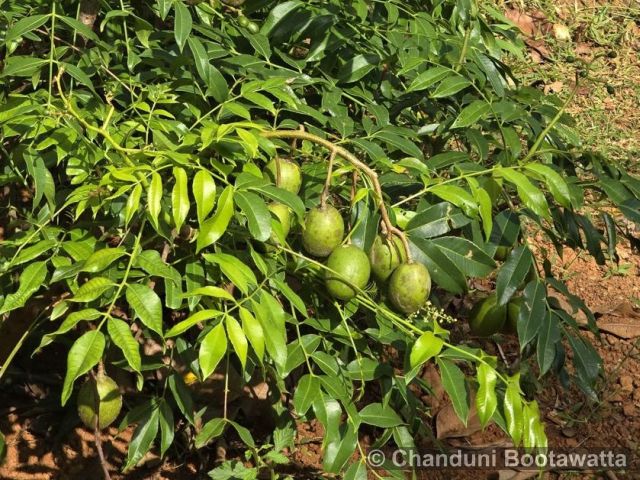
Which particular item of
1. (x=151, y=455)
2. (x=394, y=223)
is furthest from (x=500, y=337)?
(x=394, y=223)

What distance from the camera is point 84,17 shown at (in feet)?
8.38

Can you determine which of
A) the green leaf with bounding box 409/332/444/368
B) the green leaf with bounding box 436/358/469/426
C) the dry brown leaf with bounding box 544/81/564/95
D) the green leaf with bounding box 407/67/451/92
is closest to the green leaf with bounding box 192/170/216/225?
the green leaf with bounding box 409/332/444/368

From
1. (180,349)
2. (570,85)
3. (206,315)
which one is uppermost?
(206,315)

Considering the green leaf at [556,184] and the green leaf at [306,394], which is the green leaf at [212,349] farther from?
the green leaf at [556,184]

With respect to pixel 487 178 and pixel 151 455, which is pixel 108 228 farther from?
pixel 151 455

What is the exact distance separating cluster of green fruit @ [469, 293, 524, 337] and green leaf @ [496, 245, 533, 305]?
0.15 meters

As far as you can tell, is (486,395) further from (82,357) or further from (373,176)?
(82,357)

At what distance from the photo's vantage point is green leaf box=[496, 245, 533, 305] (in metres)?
2.16

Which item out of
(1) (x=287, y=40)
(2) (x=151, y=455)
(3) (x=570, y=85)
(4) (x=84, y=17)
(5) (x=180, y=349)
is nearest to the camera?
(5) (x=180, y=349)

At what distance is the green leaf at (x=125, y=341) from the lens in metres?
1.77

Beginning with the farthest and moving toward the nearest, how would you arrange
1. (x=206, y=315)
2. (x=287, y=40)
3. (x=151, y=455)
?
(x=151, y=455) → (x=287, y=40) → (x=206, y=315)

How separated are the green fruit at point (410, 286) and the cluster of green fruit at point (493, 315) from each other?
0.41 meters

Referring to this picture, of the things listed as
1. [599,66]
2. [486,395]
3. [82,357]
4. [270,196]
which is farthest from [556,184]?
[599,66]

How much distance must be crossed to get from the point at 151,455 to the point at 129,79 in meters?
1.40
